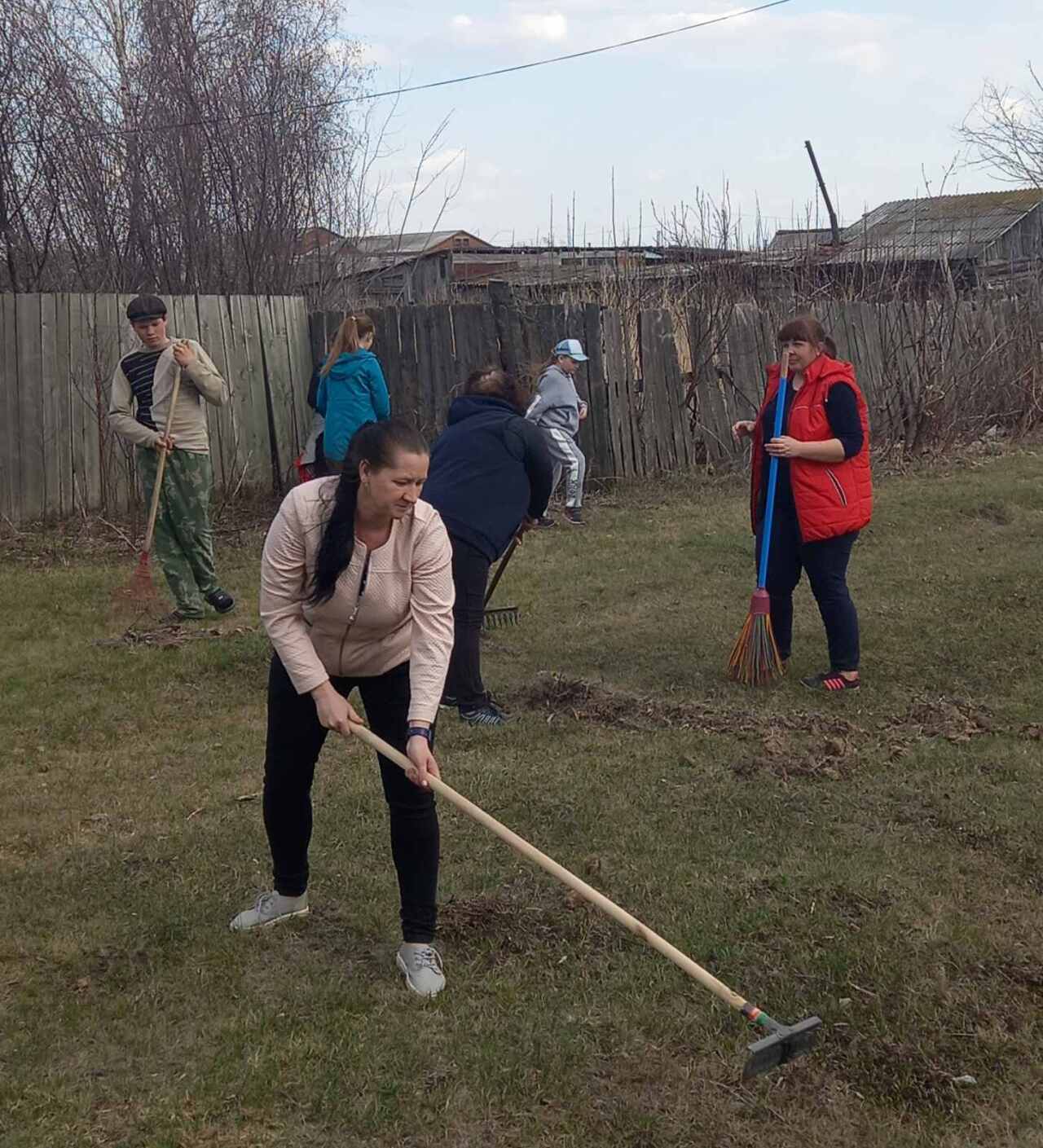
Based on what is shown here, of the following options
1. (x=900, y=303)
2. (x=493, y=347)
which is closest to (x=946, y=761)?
(x=493, y=347)

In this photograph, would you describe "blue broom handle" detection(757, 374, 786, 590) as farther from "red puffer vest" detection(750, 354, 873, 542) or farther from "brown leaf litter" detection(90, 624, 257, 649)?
"brown leaf litter" detection(90, 624, 257, 649)

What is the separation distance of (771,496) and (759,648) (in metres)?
0.81

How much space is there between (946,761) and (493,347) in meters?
7.79

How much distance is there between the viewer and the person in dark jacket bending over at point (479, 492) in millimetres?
6188

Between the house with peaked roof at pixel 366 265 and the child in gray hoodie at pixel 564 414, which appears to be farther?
the house with peaked roof at pixel 366 265

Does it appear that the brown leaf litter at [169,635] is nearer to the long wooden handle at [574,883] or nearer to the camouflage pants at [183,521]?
the camouflage pants at [183,521]

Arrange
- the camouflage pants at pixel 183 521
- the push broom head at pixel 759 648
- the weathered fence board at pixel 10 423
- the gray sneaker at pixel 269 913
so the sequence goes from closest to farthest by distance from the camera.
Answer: the gray sneaker at pixel 269 913 → the push broom head at pixel 759 648 → the camouflage pants at pixel 183 521 → the weathered fence board at pixel 10 423

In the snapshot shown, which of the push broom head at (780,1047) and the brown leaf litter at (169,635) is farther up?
the brown leaf litter at (169,635)

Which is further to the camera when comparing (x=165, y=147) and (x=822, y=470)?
(x=165, y=147)

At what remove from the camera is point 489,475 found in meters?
6.21

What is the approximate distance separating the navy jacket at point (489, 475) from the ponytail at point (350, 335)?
9.07ft

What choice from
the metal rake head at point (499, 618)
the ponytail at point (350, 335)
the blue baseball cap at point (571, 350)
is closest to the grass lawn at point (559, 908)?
the metal rake head at point (499, 618)

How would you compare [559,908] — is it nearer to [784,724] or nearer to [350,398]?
[784,724]

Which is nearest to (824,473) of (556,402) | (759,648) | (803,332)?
(803,332)
